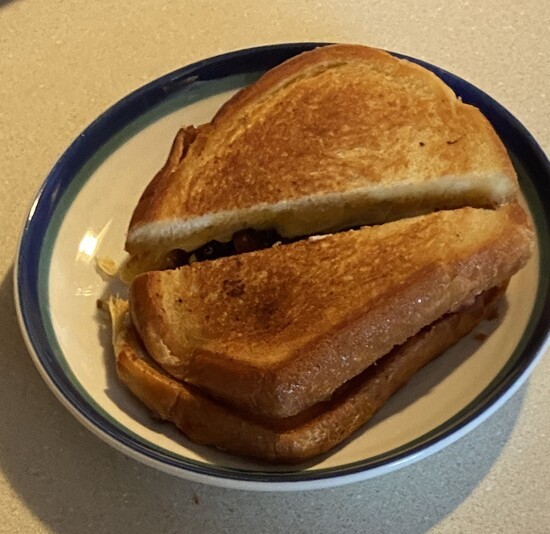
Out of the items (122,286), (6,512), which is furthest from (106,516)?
(122,286)

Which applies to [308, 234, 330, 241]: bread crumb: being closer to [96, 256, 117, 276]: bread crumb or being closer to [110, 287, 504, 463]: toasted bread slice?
[110, 287, 504, 463]: toasted bread slice

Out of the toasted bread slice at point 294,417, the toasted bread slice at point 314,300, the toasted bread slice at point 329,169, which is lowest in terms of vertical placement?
the toasted bread slice at point 294,417

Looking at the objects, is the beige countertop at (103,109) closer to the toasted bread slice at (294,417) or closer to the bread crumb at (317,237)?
the toasted bread slice at (294,417)

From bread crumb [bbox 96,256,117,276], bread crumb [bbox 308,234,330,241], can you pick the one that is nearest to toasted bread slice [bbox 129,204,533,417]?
bread crumb [bbox 308,234,330,241]

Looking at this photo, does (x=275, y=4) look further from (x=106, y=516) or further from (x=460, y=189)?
(x=106, y=516)

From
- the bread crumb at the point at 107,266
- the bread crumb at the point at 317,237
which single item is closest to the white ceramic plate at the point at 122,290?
the bread crumb at the point at 107,266

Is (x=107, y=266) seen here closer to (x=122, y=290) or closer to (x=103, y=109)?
(x=122, y=290)
